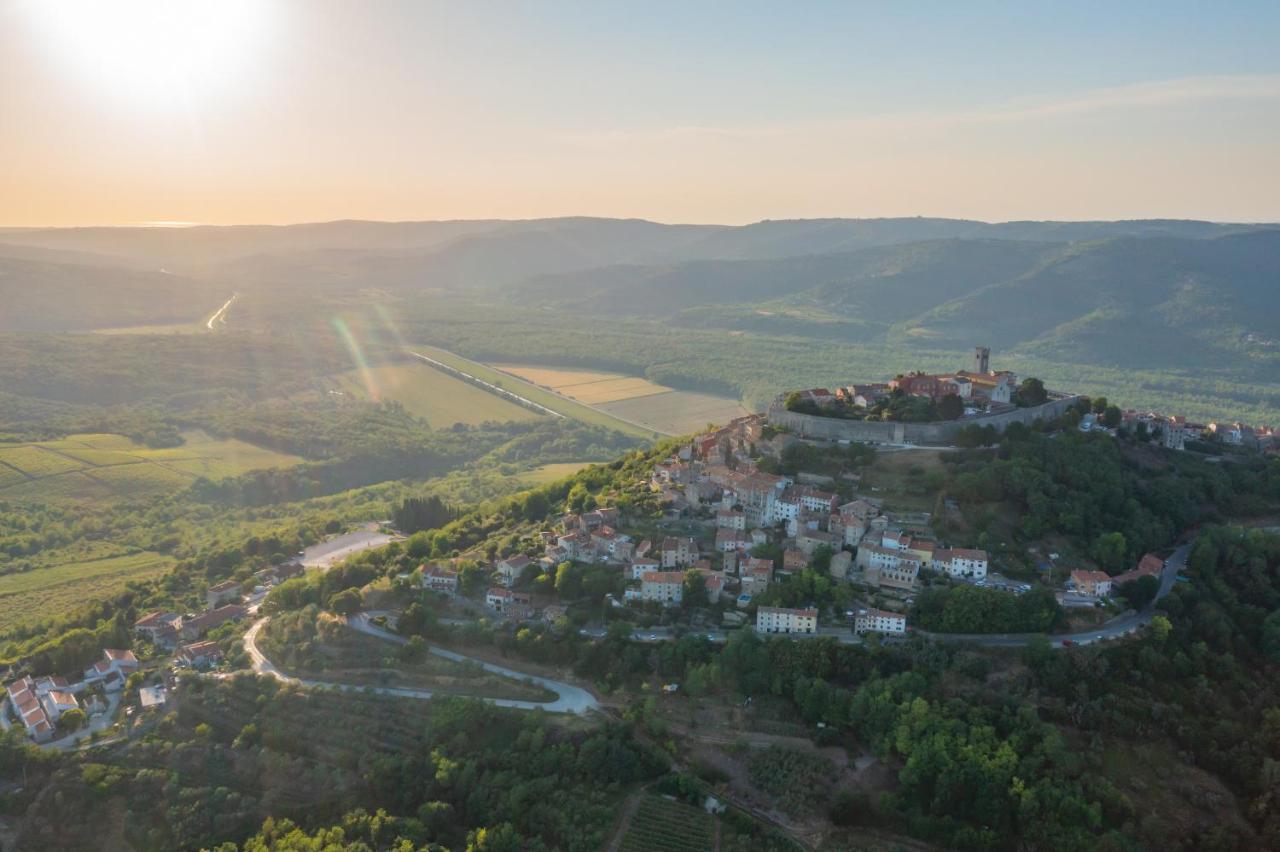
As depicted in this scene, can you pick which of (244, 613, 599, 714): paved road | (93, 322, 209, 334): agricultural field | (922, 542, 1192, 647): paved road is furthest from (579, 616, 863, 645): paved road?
(93, 322, 209, 334): agricultural field

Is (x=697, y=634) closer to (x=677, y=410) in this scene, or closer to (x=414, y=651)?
(x=414, y=651)

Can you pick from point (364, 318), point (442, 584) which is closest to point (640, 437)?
point (442, 584)

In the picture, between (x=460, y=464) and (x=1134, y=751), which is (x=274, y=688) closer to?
(x=1134, y=751)

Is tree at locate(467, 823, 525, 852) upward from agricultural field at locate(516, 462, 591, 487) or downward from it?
downward

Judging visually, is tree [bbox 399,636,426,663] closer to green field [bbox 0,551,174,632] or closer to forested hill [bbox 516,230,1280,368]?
green field [bbox 0,551,174,632]

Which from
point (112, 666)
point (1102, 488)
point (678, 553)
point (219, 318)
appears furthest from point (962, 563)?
point (219, 318)

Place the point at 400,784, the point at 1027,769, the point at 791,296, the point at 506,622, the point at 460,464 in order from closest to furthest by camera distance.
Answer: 1. the point at 1027,769
2. the point at 400,784
3. the point at 506,622
4. the point at 460,464
5. the point at 791,296

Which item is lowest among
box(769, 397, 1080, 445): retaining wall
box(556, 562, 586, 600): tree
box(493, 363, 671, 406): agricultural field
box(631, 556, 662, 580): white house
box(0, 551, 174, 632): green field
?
box(0, 551, 174, 632): green field
